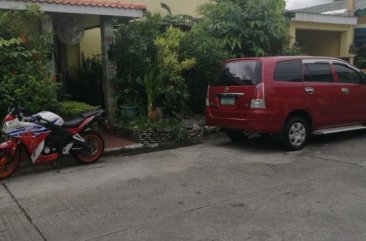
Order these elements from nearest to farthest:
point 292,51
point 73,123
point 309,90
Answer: point 73,123, point 309,90, point 292,51

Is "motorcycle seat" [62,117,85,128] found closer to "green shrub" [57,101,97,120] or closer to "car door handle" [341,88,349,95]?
"green shrub" [57,101,97,120]

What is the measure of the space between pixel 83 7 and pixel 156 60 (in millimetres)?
1953

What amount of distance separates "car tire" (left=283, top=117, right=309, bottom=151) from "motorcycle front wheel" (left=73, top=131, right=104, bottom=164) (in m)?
3.26

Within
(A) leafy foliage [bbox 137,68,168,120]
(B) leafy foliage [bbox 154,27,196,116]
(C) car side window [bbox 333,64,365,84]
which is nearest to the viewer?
(C) car side window [bbox 333,64,365,84]

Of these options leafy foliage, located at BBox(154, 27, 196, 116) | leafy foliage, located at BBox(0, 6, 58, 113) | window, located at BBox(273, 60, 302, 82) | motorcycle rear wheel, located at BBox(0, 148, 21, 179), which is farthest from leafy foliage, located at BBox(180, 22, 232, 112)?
motorcycle rear wheel, located at BBox(0, 148, 21, 179)

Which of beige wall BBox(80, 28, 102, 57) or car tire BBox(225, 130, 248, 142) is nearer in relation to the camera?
car tire BBox(225, 130, 248, 142)

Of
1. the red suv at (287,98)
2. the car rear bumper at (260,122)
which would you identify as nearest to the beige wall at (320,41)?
the red suv at (287,98)

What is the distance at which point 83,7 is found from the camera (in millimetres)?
9367

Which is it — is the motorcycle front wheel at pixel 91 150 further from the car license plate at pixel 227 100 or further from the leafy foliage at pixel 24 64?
the car license plate at pixel 227 100

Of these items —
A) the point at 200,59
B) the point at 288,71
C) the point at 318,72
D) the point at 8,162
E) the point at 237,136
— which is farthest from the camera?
the point at 200,59

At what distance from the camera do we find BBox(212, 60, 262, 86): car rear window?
26.0 ft

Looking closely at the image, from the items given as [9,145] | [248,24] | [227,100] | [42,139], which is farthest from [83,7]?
[248,24]

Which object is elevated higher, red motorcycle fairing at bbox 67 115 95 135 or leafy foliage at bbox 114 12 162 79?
leafy foliage at bbox 114 12 162 79

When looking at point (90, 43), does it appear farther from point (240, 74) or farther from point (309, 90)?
point (309, 90)
